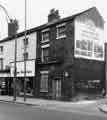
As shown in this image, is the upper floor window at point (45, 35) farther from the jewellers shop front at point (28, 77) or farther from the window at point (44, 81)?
the window at point (44, 81)

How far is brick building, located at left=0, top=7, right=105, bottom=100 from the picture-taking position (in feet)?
74.6

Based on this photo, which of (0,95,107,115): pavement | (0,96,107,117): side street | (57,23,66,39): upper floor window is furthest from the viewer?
(57,23,66,39): upper floor window

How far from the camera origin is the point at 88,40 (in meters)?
24.6

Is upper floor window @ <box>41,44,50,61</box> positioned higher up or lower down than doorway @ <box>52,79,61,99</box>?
higher up

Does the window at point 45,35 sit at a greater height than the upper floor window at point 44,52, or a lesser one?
greater

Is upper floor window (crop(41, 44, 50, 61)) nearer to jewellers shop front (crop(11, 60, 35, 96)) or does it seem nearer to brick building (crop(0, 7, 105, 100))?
brick building (crop(0, 7, 105, 100))

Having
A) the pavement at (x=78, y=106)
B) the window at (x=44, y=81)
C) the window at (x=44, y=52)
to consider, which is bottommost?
the pavement at (x=78, y=106)

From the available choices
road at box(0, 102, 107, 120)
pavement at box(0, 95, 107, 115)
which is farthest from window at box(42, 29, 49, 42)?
road at box(0, 102, 107, 120)

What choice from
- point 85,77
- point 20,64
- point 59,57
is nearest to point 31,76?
point 20,64

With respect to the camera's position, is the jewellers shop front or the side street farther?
the jewellers shop front

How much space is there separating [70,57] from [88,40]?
345cm

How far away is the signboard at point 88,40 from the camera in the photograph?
76.3 ft

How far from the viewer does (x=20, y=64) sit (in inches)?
1123

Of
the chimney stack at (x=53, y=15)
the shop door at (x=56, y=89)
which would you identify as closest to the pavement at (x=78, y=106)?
the shop door at (x=56, y=89)
